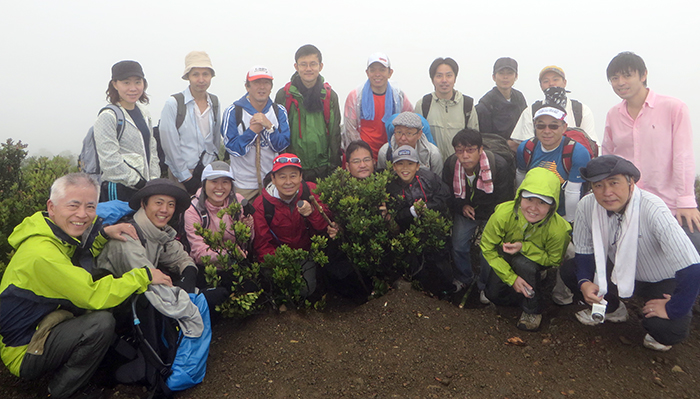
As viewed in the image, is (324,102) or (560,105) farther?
(324,102)

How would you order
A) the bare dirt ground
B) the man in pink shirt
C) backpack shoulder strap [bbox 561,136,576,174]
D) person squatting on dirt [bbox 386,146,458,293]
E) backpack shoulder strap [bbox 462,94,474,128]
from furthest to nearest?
backpack shoulder strap [bbox 462,94,474,128] → person squatting on dirt [bbox 386,146,458,293] → backpack shoulder strap [bbox 561,136,576,174] → the man in pink shirt → the bare dirt ground

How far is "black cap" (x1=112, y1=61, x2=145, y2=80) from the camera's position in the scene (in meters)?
4.86

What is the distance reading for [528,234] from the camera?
4.59 meters

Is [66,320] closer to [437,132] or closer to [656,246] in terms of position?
[437,132]

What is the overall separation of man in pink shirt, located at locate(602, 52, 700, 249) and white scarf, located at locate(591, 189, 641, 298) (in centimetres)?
91

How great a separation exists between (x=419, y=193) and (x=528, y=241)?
1335 millimetres

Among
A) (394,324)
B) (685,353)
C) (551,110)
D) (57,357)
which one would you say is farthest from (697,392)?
(57,357)

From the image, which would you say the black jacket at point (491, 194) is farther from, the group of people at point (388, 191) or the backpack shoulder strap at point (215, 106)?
the backpack shoulder strap at point (215, 106)

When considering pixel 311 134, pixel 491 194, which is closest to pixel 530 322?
pixel 491 194

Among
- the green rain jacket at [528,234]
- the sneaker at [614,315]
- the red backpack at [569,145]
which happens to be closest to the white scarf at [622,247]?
the green rain jacket at [528,234]

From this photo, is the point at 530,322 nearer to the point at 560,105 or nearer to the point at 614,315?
the point at 614,315

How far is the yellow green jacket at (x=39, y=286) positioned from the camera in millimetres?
3141

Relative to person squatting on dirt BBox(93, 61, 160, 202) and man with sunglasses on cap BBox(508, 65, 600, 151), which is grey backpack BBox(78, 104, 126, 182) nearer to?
person squatting on dirt BBox(93, 61, 160, 202)

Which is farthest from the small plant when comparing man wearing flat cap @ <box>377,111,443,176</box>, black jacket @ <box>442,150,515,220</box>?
black jacket @ <box>442,150,515,220</box>
